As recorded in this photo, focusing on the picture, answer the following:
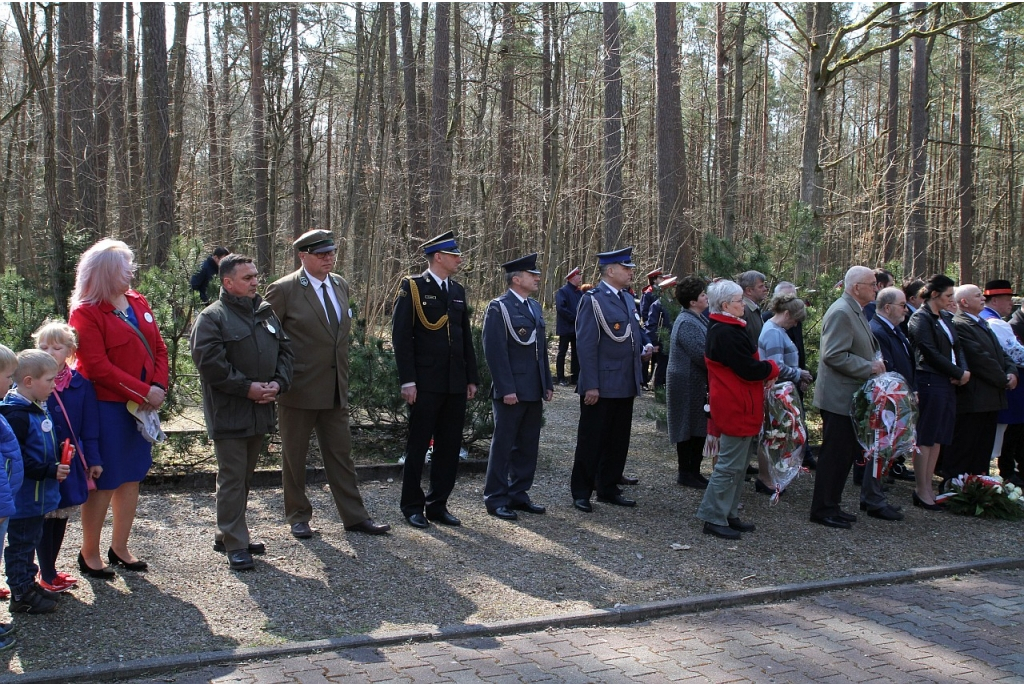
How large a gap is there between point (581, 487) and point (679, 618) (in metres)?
2.30

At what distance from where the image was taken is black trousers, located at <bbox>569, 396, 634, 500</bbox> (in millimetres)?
7289

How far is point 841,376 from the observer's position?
7.07 metres

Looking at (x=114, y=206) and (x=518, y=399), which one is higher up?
(x=114, y=206)

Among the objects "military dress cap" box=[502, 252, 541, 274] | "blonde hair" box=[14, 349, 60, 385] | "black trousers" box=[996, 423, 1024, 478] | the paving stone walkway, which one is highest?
"military dress cap" box=[502, 252, 541, 274]

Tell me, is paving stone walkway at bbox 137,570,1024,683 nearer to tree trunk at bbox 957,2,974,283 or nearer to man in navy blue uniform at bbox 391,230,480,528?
man in navy blue uniform at bbox 391,230,480,528

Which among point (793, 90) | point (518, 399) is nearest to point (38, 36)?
point (518, 399)

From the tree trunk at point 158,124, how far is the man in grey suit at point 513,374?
8.37 metres

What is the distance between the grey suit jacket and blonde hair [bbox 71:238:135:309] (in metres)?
5.17

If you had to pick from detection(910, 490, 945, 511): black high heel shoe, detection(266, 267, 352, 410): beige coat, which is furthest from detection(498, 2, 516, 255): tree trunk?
detection(266, 267, 352, 410): beige coat

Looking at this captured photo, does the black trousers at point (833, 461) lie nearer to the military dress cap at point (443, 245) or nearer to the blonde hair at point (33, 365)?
the military dress cap at point (443, 245)

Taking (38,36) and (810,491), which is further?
(38,36)

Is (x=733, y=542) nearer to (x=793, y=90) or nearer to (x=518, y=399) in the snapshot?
(x=518, y=399)

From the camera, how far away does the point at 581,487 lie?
7.38m

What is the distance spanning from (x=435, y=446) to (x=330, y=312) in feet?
4.41
